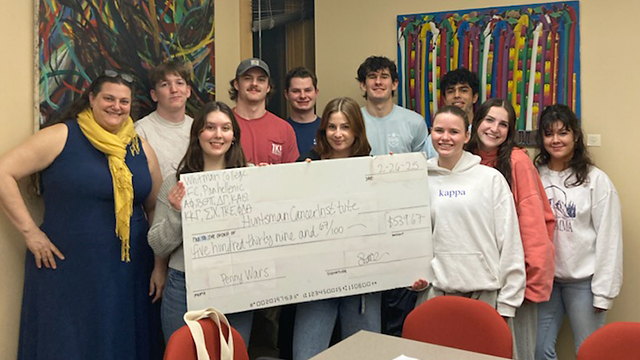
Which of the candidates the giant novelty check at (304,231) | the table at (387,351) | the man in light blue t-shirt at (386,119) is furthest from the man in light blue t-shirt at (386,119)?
the table at (387,351)

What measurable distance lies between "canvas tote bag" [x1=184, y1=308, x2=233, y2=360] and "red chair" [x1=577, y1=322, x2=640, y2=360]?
1.11 metres

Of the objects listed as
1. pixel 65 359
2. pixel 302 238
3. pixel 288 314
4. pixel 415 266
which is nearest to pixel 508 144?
pixel 415 266

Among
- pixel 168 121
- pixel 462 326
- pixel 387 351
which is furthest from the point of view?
pixel 168 121

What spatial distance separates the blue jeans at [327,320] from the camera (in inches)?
99.8

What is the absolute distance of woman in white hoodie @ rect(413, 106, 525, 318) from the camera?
99.0 inches

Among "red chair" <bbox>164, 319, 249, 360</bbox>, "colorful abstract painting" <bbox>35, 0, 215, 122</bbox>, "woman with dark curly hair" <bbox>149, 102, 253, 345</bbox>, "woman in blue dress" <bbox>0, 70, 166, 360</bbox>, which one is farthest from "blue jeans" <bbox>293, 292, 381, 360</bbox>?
"colorful abstract painting" <bbox>35, 0, 215, 122</bbox>

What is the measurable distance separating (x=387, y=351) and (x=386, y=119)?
1832 millimetres

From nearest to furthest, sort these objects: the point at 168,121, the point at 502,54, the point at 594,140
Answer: the point at 168,121 < the point at 594,140 < the point at 502,54

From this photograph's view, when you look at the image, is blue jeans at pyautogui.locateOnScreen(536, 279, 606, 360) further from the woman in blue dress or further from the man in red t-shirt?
the woman in blue dress

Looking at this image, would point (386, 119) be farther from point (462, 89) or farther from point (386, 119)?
point (462, 89)

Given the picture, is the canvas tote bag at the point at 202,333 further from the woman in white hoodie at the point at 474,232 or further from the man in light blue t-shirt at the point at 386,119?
the man in light blue t-shirt at the point at 386,119

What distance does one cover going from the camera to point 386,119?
3.38 metres

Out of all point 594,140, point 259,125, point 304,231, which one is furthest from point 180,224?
point 594,140

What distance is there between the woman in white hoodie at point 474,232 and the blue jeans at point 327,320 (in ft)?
1.06
